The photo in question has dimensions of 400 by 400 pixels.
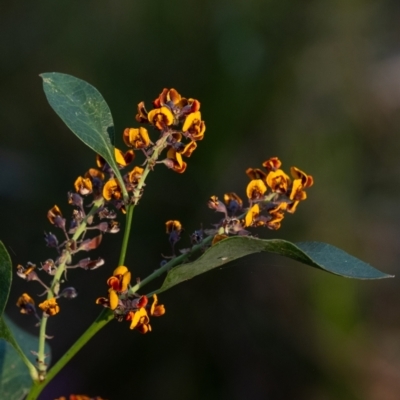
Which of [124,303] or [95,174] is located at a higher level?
[95,174]

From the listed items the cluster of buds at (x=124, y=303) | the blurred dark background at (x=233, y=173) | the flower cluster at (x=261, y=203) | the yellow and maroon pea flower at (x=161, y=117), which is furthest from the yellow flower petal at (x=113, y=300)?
the blurred dark background at (x=233, y=173)

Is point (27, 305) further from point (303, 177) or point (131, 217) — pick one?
point (303, 177)

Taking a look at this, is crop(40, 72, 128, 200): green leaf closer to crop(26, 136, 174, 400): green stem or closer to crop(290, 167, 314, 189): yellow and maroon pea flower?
crop(26, 136, 174, 400): green stem

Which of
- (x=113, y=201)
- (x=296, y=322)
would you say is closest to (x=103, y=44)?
(x=296, y=322)

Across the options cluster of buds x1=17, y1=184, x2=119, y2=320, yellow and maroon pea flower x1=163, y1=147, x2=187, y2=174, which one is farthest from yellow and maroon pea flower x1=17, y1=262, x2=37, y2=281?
yellow and maroon pea flower x1=163, y1=147, x2=187, y2=174

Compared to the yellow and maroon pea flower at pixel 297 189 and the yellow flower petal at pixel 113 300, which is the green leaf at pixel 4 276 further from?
the yellow and maroon pea flower at pixel 297 189

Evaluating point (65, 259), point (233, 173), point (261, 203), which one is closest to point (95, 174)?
point (65, 259)
